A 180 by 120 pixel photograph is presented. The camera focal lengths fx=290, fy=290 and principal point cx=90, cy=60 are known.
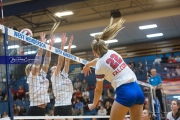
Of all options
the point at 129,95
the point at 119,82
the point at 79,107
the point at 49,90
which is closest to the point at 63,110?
the point at 119,82

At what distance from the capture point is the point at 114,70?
3133 mm

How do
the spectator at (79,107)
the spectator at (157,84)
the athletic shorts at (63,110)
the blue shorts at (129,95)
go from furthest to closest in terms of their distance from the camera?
the spectator at (79,107), the spectator at (157,84), the athletic shorts at (63,110), the blue shorts at (129,95)

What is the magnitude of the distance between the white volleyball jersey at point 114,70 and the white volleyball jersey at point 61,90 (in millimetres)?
2672

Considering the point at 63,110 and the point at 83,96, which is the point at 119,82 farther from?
the point at 83,96

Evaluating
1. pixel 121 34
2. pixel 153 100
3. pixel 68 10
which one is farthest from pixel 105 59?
pixel 121 34

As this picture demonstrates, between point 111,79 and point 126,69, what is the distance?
20 cm

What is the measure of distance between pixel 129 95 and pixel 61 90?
9.68ft

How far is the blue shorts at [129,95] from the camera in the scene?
300cm

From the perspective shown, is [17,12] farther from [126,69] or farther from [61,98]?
[126,69]

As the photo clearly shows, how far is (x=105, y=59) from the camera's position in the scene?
10.3 ft

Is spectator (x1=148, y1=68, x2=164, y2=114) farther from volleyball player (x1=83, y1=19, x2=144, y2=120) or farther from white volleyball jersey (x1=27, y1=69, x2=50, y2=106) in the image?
volleyball player (x1=83, y1=19, x2=144, y2=120)

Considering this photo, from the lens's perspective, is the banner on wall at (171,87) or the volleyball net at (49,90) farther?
the banner on wall at (171,87)

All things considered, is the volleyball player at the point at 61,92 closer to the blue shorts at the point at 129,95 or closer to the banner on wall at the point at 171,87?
the blue shorts at the point at 129,95

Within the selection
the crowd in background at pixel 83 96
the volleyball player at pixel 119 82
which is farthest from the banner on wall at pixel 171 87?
the volleyball player at pixel 119 82
